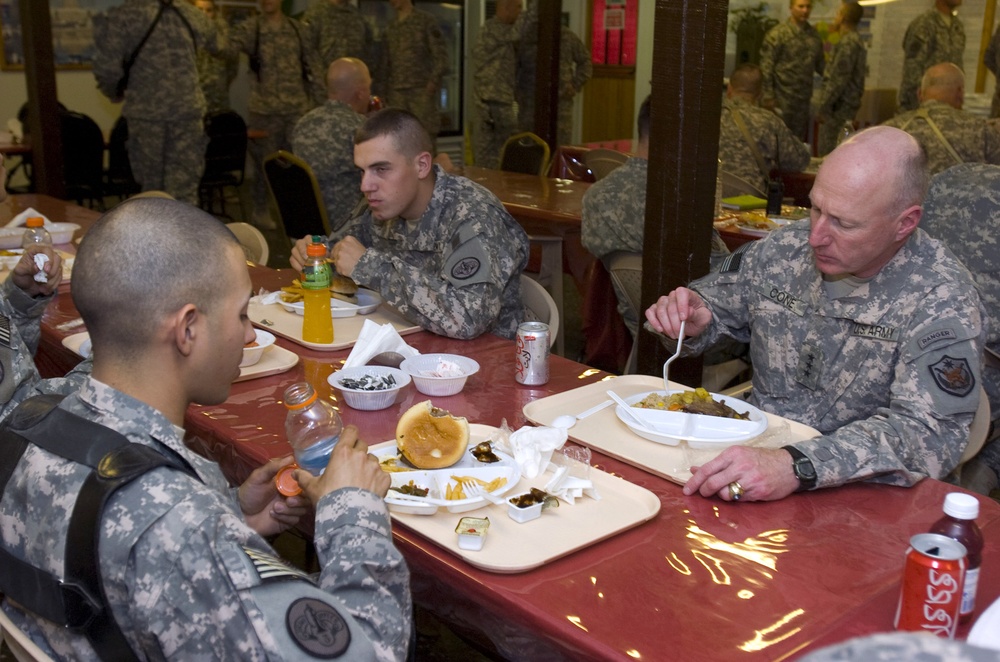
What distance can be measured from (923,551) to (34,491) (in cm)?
108

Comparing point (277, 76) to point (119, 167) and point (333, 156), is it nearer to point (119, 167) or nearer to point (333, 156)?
point (119, 167)

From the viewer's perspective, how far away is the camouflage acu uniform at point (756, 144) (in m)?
5.19

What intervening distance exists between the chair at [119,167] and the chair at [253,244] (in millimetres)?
3852

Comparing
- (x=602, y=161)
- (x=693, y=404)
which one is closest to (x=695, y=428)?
(x=693, y=404)

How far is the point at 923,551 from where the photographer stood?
1208 millimetres

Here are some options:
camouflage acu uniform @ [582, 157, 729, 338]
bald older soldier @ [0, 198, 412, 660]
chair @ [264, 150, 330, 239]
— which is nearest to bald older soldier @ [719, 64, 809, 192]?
camouflage acu uniform @ [582, 157, 729, 338]

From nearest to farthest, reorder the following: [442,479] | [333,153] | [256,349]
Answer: [442,479], [256,349], [333,153]

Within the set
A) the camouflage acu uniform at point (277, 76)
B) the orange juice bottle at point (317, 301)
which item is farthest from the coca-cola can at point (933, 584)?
the camouflage acu uniform at point (277, 76)

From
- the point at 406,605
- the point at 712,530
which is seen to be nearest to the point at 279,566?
the point at 406,605

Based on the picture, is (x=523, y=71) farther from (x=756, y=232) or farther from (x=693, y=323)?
(x=693, y=323)

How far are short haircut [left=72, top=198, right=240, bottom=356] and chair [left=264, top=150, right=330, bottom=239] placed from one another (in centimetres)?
342

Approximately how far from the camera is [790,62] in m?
8.89

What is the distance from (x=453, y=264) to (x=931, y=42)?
7.38 meters

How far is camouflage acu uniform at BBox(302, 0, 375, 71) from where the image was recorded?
869cm
